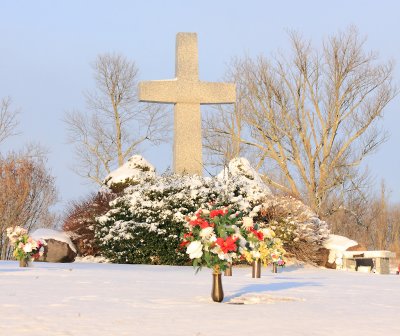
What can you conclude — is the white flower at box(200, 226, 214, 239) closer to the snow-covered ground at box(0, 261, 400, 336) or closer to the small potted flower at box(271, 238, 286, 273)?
the snow-covered ground at box(0, 261, 400, 336)

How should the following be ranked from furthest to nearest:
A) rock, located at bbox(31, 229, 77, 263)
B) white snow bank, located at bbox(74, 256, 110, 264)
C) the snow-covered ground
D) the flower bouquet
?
1. rock, located at bbox(31, 229, 77, 263)
2. white snow bank, located at bbox(74, 256, 110, 264)
3. the flower bouquet
4. the snow-covered ground

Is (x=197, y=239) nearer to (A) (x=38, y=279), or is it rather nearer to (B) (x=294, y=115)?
(A) (x=38, y=279)

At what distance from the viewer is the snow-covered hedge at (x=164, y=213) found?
2323cm

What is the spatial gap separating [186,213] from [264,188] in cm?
382

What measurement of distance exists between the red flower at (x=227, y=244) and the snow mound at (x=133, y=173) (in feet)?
52.1

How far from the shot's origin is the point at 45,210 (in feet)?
119

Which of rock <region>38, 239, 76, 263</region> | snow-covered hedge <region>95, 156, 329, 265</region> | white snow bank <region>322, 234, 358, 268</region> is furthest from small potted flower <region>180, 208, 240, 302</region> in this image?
white snow bank <region>322, 234, 358, 268</region>

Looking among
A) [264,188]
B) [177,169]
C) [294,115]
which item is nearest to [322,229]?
[264,188]

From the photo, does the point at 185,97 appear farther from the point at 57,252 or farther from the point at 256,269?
the point at 256,269

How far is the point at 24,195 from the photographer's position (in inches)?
1293

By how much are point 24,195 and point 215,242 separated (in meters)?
23.0

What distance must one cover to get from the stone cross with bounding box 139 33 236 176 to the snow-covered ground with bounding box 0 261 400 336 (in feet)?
38.3

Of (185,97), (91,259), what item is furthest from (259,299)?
(185,97)

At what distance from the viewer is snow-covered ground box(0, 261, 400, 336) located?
→ 8055 mm
